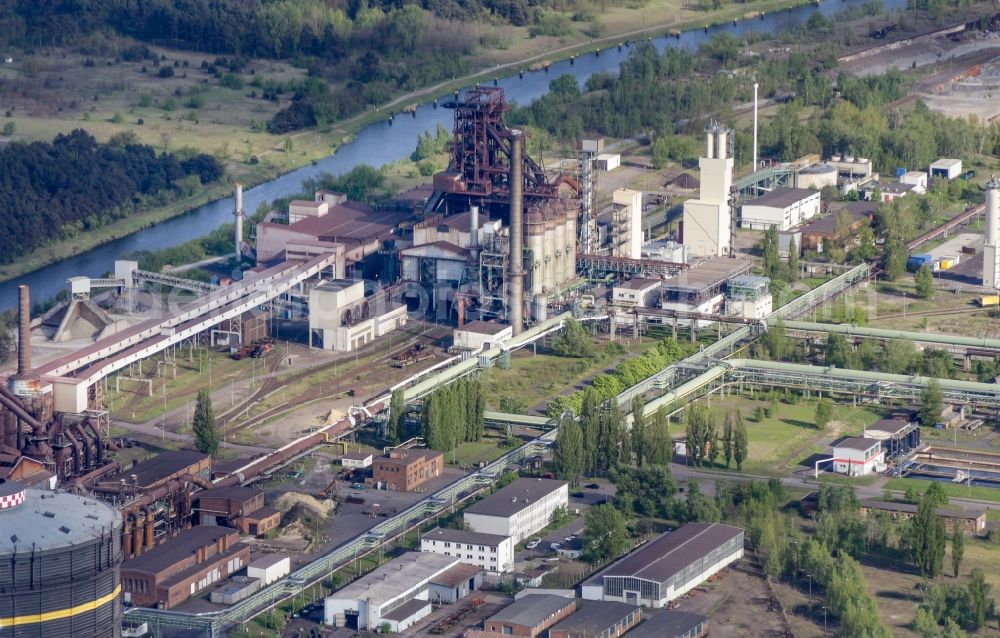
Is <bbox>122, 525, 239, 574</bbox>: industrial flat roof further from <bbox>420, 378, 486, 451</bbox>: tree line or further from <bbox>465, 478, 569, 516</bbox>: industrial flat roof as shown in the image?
<bbox>420, 378, 486, 451</bbox>: tree line

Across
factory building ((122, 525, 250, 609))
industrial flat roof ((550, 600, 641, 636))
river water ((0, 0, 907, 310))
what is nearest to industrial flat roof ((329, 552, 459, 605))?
factory building ((122, 525, 250, 609))

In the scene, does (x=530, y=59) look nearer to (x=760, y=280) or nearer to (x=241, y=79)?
(x=241, y=79)

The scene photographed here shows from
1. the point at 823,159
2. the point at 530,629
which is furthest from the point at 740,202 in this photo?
the point at 530,629

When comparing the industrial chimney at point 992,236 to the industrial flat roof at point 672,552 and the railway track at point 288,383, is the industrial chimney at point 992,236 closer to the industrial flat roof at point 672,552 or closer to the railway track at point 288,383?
the railway track at point 288,383

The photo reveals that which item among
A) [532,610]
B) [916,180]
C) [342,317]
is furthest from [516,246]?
[916,180]

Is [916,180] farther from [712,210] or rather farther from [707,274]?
[707,274]
